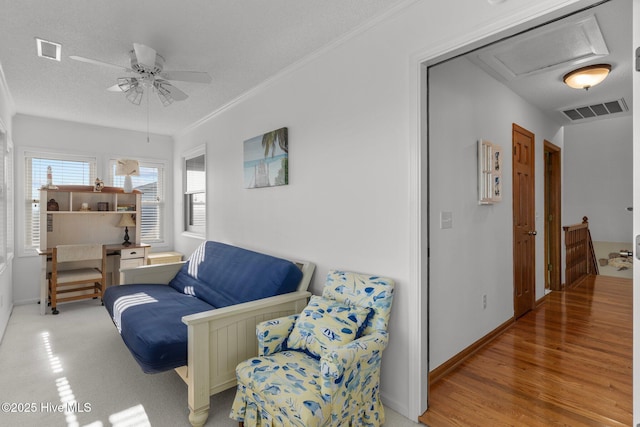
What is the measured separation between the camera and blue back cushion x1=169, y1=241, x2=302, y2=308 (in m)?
2.56

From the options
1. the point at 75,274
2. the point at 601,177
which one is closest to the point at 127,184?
the point at 75,274

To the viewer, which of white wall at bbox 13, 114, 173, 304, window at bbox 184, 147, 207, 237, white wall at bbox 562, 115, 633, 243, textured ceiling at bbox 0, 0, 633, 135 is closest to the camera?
textured ceiling at bbox 0, 0, 633, 135

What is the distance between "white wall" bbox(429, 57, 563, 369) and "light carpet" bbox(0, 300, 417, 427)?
923mm

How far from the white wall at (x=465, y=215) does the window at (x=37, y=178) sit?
4.76 metres

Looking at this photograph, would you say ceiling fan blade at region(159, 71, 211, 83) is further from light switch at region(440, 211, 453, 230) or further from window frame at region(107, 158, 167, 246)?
window frame at region(107, 158, 167, 246)

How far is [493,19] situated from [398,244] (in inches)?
50.6

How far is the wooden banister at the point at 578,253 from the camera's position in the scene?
480 cm

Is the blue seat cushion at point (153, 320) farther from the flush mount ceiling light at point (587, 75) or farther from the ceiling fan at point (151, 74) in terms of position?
the flush mount ceiling light at point (587, 75)

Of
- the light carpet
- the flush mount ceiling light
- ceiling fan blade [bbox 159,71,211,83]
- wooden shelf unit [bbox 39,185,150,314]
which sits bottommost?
the light carpet

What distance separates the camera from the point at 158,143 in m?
5.45

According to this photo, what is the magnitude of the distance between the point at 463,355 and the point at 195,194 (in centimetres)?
415

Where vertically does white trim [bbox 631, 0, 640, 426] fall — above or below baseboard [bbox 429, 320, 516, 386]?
above

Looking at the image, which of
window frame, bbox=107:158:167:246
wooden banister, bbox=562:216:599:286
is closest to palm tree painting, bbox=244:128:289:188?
window frame, bbox=107:158:167:246

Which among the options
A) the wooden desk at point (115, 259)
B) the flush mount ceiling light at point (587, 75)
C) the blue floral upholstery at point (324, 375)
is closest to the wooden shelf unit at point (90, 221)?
the wooden desk at point (115, 259)
